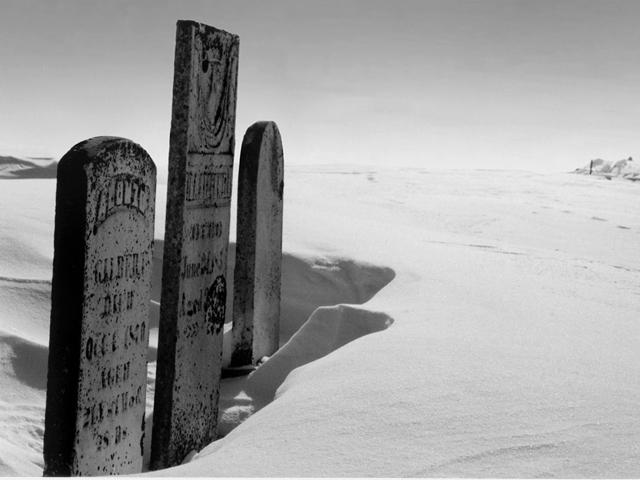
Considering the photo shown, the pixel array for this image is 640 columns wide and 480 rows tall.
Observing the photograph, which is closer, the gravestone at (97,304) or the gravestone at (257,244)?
the gravestone at (97,304)

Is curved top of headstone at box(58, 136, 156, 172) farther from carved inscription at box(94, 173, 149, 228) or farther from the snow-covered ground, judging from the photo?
the snow-covered ground

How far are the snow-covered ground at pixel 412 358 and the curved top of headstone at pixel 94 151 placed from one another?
1178 mm

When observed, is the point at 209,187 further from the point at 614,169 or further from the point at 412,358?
the point at 614,169

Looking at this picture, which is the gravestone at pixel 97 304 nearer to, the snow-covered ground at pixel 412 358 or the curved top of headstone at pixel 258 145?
the snow-covered ground at pixel 412 358

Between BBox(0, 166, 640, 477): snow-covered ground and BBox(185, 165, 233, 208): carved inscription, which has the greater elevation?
BBox(185, 165, 233, 208): carved inscription

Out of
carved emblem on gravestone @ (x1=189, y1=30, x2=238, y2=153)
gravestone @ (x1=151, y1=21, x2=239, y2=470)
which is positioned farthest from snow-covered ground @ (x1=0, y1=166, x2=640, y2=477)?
carved emblem on gravestone @ (x1=189, y1=30, x2=238, y2=153)

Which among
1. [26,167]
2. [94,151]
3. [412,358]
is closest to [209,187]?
[94,151]

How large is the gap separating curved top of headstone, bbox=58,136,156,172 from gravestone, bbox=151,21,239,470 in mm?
694

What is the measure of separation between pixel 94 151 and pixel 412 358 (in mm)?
1551

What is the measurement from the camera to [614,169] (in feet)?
96.5

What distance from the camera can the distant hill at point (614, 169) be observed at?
2584 centimetres

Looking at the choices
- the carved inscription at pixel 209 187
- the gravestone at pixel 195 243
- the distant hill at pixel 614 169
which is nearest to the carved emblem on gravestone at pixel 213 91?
the gravestone at pixel 195 243

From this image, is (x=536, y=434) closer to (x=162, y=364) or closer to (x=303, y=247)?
(x=162, y=364)

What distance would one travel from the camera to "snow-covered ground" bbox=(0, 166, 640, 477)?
8.13 feet
